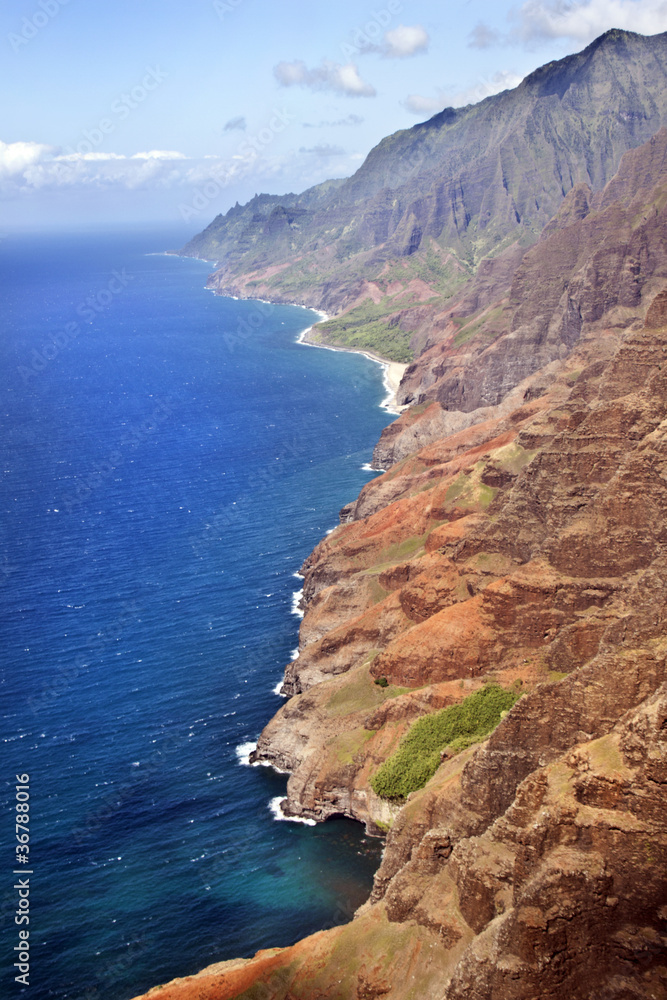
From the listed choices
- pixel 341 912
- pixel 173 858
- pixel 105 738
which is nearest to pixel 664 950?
pixel 341 912

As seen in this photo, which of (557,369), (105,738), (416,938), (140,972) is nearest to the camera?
(416,938)

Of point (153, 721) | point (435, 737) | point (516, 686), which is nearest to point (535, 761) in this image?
point (516, 686)

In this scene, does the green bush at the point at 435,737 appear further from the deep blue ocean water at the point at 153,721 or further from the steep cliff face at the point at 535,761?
the deep blue ocean water at the point at 153,721

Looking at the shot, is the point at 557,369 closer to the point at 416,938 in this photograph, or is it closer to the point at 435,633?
the point at 435,633

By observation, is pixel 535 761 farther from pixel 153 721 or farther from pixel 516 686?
pixel 153 721

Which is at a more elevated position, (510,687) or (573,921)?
(573,921)

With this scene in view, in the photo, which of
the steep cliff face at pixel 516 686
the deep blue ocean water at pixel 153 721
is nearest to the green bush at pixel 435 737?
the steep cliff face at pixel 516 686

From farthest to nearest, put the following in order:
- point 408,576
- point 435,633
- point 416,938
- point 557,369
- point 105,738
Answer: point 557,369
point 408,576
point 105,738
point 435,633
point 416,938
